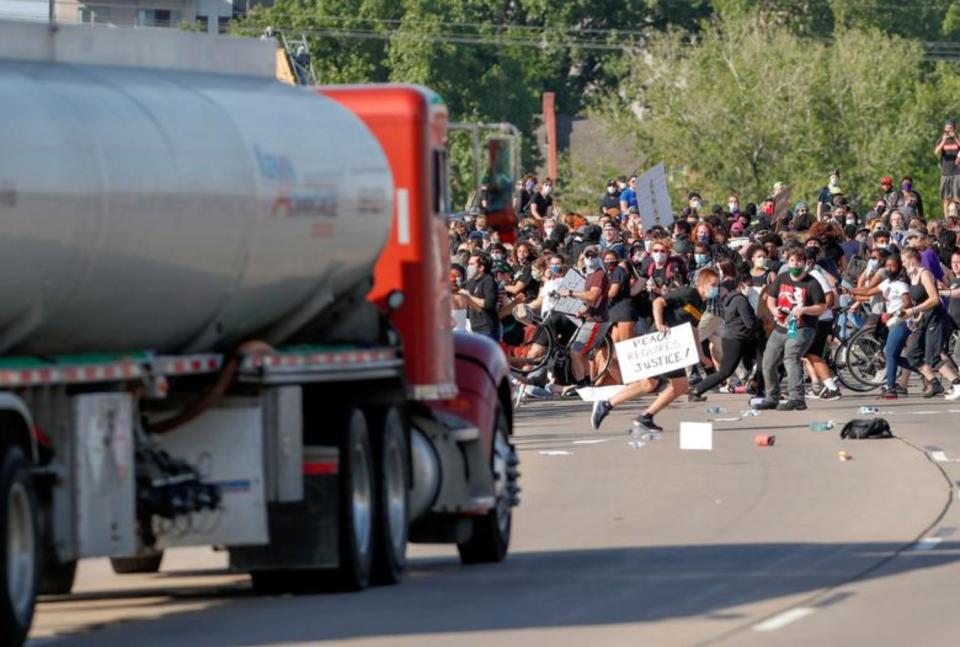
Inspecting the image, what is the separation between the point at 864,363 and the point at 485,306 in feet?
16.8

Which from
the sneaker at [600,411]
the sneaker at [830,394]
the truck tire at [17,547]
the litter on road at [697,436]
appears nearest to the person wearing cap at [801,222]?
the sneaker at [830,394]

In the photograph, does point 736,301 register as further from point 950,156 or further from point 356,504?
point 356,504

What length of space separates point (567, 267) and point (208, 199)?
69.2 feet

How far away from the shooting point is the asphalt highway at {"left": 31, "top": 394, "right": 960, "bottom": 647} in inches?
468

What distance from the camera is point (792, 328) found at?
29094 mm

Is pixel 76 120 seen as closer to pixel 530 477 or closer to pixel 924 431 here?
pixel 530 477

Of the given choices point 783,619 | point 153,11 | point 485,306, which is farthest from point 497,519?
point 153,11

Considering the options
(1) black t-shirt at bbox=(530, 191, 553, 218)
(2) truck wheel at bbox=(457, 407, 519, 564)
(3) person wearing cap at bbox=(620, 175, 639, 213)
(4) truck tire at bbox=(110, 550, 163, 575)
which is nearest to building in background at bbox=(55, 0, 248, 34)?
(3) person wearing cap at bbox=(620, 175, 639, 213)

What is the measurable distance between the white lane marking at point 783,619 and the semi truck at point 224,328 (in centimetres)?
245

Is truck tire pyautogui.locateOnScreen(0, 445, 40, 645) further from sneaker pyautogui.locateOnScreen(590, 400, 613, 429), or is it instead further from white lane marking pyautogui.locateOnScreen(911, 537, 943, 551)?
sneaker pyautogui.locateOnScreen(590, 400, 613, 429)

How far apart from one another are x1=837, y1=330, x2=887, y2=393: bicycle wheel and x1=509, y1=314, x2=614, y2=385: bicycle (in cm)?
315

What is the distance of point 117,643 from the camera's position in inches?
454

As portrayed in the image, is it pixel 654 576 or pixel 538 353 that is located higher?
pixel 538 353

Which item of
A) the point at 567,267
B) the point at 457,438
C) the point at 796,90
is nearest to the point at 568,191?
the point at 796,90
